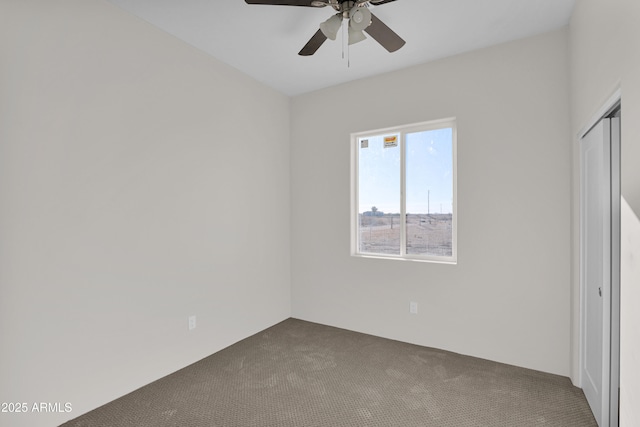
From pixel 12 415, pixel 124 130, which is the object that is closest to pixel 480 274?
pixel 124 130

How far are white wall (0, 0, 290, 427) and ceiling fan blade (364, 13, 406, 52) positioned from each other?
1.70 metres

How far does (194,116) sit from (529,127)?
2.97 meters

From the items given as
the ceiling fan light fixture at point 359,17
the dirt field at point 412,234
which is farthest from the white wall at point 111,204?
the ceiling fan light fixture at point 359,17

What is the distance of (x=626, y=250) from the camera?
1.40 m

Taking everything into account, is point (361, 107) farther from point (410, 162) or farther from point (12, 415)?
point (12, 415)

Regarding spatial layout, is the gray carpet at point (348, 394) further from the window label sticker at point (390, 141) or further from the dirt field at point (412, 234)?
the window label sticker at point (390, 141)

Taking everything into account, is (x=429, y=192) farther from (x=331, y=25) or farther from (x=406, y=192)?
(x=331, y=25)

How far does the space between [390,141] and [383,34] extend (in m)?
1.51

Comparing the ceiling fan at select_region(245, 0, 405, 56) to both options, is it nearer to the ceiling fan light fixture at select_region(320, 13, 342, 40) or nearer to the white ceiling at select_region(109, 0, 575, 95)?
the ceiling fan light fixture at select_region(320, 13, 342, 40)

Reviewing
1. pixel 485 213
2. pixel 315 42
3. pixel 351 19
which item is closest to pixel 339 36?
pixel 315 42

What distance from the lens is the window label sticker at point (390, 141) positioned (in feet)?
11.6

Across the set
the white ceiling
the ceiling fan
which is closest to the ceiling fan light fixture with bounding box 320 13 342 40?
the ceiling fan

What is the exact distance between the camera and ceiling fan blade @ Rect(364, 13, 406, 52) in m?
2.08

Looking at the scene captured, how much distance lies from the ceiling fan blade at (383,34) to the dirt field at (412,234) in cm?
173
